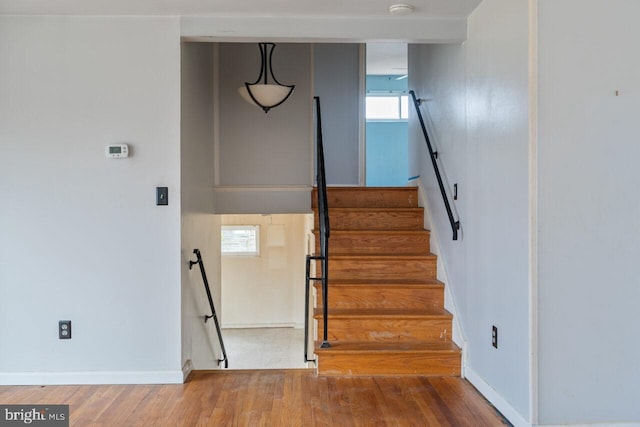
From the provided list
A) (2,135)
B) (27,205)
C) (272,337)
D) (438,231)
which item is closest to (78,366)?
(27,205)

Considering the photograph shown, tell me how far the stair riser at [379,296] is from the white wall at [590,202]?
1330 millimetres

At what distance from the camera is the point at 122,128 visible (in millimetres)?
2992

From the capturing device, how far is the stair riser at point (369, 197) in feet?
14.9

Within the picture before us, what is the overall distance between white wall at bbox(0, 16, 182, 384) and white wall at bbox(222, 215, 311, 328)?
4.79 m

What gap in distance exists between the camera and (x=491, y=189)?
8.83 ft

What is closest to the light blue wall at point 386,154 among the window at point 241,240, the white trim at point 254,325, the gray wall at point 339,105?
the gray wall at point 339,105

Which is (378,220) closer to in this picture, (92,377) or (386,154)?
(92,377)

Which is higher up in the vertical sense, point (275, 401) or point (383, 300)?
point (383, 300)

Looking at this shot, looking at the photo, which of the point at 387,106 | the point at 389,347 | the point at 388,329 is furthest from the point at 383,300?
the point at 387,106

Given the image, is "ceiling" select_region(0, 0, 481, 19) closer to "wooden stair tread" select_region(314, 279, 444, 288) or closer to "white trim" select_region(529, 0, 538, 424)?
"white trim" select_region(529, 0, 538, 424)

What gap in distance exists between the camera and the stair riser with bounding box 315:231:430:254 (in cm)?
402

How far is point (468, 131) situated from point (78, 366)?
275cm

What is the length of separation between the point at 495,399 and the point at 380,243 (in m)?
1.65

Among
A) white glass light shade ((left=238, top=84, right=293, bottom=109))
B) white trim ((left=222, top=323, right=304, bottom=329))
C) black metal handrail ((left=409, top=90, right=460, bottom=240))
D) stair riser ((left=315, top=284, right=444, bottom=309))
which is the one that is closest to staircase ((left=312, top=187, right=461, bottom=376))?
stair riser ((left=315, top=284, right=444, bottom=309))
